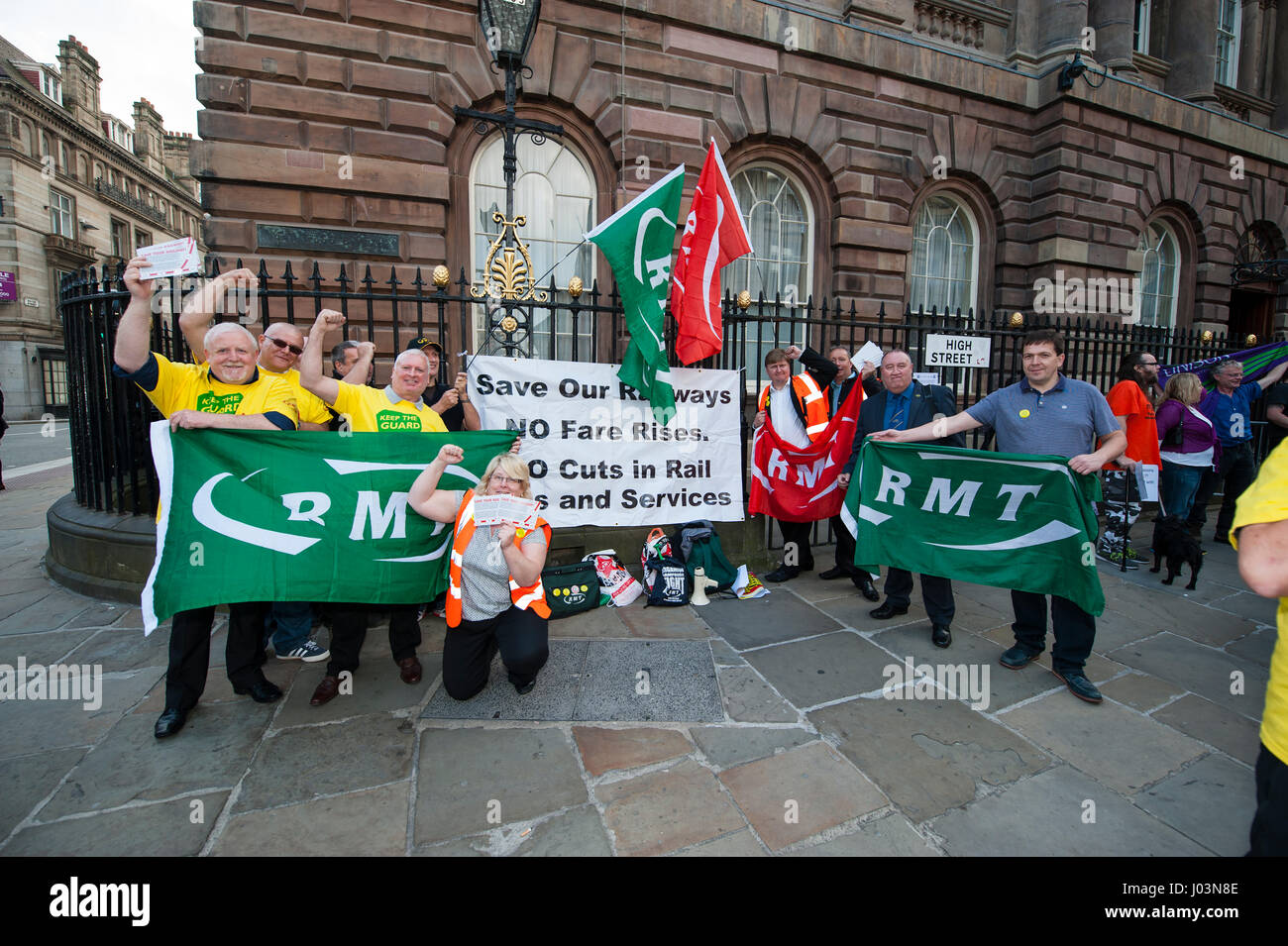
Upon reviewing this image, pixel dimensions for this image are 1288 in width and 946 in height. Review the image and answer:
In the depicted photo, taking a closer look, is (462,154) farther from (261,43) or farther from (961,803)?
(961,803)

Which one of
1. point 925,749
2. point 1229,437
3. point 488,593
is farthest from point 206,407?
point 1229,437

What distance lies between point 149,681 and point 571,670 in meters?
2.53

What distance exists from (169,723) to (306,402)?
1887 millimetres

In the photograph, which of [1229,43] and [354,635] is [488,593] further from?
[1229,43]

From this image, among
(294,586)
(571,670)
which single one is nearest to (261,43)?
(294,586)

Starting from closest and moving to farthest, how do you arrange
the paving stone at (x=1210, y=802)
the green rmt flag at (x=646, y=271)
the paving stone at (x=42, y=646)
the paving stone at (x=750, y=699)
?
the paving stone at (x=1210, y=802) → the paving stone at (x=750, y=699) → the paving stone at (x=42, y=646) → the green rmt flag at (x=646, y=271)

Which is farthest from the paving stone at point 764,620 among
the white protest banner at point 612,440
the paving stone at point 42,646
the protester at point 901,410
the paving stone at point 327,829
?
the paving stone at point 42,646

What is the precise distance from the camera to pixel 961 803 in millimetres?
2637

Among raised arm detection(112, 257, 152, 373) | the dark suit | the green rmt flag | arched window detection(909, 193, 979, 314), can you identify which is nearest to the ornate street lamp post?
the green rmt flag

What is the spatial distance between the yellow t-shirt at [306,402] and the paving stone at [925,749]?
3477 millimetres

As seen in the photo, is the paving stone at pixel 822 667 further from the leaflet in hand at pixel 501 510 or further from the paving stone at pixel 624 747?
the leaflet in hand at pixel 501 510

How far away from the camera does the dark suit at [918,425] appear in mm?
4336

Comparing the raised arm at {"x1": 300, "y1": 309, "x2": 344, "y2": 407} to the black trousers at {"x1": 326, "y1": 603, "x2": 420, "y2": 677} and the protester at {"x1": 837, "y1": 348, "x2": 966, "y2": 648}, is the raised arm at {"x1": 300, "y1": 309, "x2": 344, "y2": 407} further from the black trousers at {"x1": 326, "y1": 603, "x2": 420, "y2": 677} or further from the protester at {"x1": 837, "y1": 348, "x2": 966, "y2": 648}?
the protester at {"x1": 837, "y1": 348, "x2": 966, "y2": 648}

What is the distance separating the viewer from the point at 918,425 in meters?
4.75
